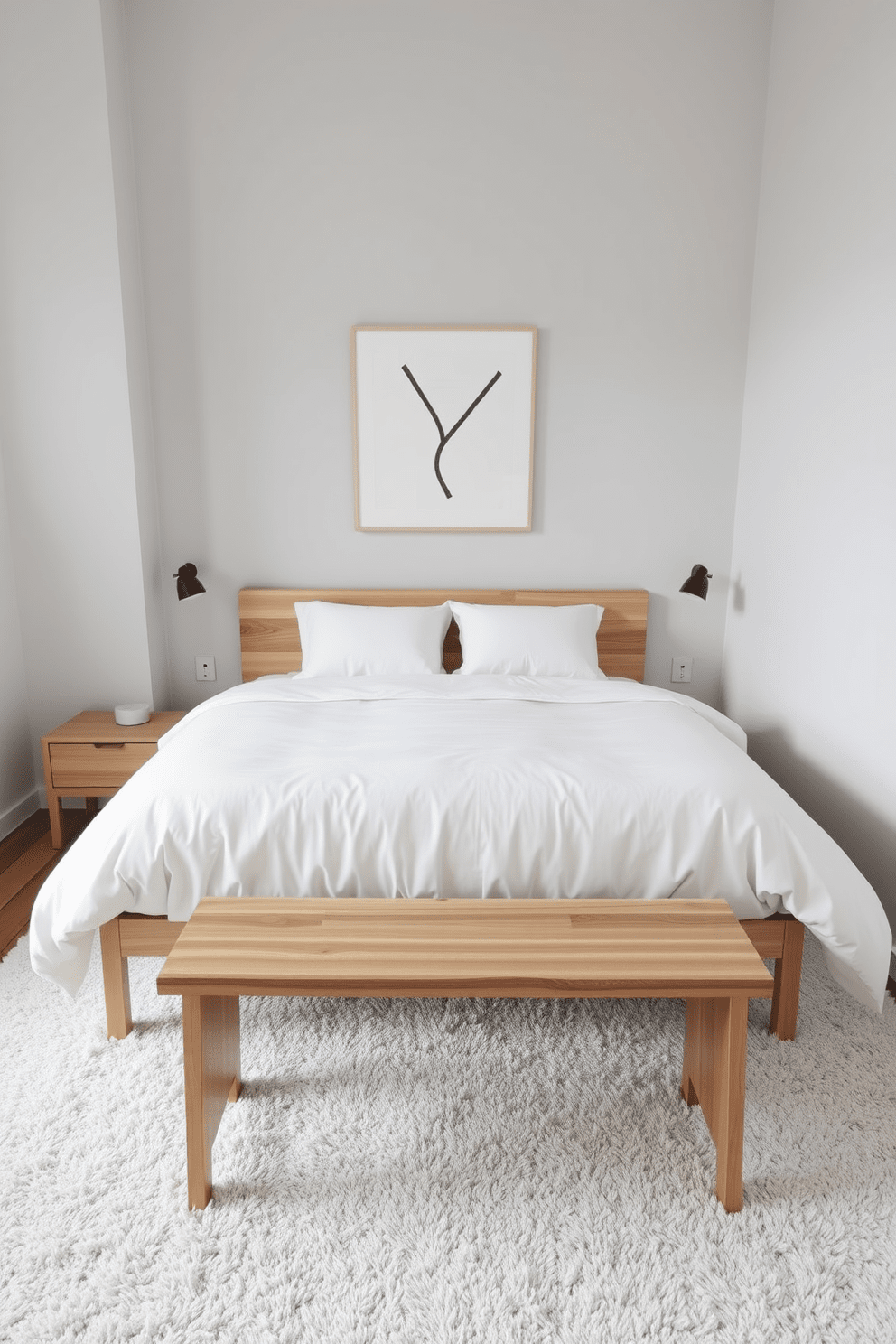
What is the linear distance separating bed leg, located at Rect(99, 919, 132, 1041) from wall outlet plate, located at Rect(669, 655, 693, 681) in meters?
2.43

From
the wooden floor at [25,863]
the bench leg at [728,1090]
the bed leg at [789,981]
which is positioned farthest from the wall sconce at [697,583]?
the wooden floor at [25,863]

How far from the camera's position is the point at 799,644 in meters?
2.86

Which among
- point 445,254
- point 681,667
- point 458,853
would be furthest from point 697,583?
point 458,853

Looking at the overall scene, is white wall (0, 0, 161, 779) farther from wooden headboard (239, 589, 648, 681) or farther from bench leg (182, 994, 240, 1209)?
bench leg (182, 994, 240, 1209)

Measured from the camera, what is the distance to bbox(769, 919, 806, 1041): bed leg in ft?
6.42

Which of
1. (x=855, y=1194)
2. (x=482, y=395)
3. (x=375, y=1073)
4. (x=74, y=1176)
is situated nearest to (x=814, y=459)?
(x=482, y=395)

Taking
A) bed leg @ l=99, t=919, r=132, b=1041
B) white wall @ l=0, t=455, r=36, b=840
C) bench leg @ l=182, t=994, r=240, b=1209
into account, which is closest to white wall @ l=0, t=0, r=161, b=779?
white wall @ l=0, t=455, r=36, b=840

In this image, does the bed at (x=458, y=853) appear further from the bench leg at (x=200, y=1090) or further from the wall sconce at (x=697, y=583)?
the wall sconce at (x=697, y=583)

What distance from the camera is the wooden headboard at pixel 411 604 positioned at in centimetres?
341

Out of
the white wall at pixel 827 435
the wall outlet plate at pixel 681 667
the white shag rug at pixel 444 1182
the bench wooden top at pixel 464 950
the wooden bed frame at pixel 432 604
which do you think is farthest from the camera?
the wall outlet plate at pixel 681 667

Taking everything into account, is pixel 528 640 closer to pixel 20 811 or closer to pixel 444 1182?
pixel 444 1182

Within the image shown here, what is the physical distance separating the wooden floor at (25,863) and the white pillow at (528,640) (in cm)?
159

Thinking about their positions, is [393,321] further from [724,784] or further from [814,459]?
[724,784]

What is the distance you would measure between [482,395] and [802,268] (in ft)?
3.91
